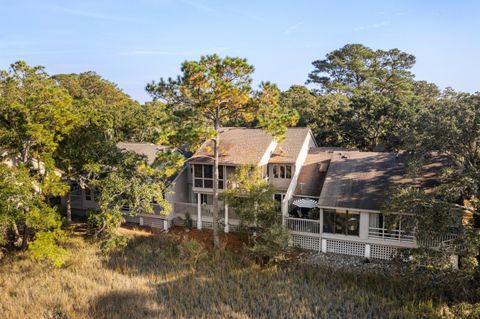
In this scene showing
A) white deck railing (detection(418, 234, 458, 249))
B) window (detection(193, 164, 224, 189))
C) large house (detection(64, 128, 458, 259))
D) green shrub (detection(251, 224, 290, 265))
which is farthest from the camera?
window (detection(193, 164, 224, 189))

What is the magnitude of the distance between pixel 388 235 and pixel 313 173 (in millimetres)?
7267

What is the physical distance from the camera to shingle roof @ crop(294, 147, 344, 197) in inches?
875

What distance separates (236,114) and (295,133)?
7385mm

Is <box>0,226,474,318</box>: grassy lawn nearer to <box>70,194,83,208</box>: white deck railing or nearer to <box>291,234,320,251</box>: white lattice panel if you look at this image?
<box>291,234,320,251</box>: white lattice panel

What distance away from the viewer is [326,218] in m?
18.8

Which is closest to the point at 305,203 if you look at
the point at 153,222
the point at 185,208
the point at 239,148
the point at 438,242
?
the point at 239,148

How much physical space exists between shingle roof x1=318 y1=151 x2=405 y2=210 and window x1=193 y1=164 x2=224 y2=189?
279 inches

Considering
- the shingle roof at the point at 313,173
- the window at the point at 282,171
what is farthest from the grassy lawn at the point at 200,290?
the window at the point at 282,171

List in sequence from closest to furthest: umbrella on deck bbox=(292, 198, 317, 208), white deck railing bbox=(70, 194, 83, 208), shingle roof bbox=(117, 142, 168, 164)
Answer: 1. umbrella on deck bbox=(292, 198, 317, 208)
2. shingle roof bbox=(117, 142, 168, 164)
3. white deck railing bbox=(70, 194, 83, 208)

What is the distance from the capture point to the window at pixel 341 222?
59.8 ft

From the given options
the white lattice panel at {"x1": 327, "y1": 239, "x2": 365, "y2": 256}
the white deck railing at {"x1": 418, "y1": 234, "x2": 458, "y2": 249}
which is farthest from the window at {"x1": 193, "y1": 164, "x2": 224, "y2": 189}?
the white deck railing at {"x1": 418, "y1": 234, "x2": 458, "y2": 249}

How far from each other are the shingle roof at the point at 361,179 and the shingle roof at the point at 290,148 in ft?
8.84

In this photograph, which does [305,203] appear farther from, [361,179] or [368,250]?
[368,250]

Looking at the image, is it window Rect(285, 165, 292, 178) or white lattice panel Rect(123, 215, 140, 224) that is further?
white lattice panel Rect(123, 215, 140, 224)
